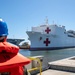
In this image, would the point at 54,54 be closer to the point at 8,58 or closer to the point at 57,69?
the point at 57,69

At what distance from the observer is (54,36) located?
144ft

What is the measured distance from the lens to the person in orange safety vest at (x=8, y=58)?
1078mm

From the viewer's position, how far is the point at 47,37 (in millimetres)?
42625

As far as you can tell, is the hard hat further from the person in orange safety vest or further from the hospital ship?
the hospital ship

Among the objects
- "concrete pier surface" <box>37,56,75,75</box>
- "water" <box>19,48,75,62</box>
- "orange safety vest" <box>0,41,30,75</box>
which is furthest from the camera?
"water" <box>19,48,75,62</box>

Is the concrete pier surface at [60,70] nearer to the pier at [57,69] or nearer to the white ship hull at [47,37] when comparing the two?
the pier at [57,69]

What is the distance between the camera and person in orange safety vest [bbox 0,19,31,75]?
3.54ft

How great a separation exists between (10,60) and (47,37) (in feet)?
136

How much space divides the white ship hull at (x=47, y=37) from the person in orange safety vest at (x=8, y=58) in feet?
132

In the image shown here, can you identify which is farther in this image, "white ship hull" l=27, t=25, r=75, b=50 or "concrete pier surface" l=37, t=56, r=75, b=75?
"white ship hull" l=27, t=25, r=75, b=50

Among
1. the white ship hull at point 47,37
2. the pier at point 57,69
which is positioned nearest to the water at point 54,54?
the white ship hull at point 47,37

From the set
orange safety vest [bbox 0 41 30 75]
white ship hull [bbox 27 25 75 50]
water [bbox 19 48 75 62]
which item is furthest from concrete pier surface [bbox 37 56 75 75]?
white ship hull [bbox 27 25 75 50]

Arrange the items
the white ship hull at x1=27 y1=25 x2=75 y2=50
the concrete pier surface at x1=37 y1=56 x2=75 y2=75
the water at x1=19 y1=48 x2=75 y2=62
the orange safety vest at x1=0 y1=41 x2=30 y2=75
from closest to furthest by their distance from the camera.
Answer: the orange safety vest at x1=0 y1=41 x2=30 y2=75 → the concrete pier surface at x1=37 y1=56 x2=75 y2=75 → the water at x1=19 y1=48 x2=75 y2=62 → the white ship hull at x1=27 y1=25 x2=75 y2=50

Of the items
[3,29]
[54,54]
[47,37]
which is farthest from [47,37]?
[3,29]
